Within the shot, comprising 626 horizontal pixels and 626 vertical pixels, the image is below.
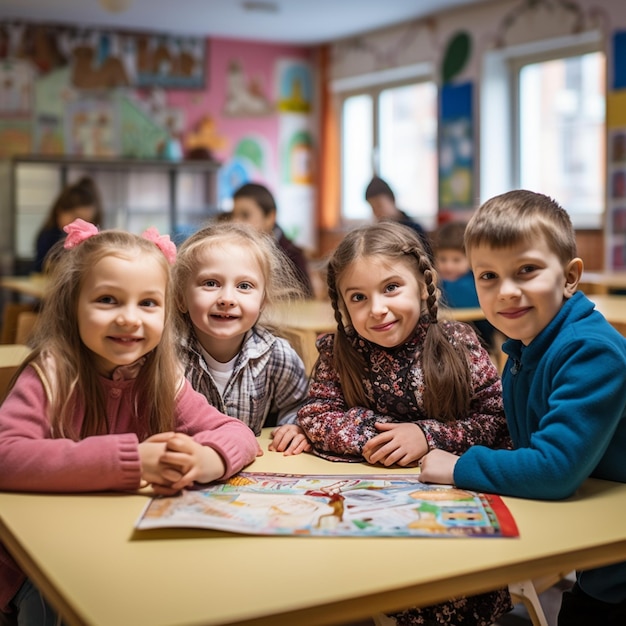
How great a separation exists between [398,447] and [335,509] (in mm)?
305

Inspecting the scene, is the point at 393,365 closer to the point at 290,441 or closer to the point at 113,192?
the point at 290,441

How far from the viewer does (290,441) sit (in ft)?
4.92

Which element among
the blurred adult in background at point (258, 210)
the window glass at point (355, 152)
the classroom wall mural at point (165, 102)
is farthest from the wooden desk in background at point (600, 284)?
the classroom wall mural at point (165, 102)

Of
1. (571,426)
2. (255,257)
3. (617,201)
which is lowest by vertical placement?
(571,426)

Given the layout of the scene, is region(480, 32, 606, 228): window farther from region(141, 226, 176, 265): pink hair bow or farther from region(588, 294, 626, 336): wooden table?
region(141, 226, 176, 265): pink hair bow

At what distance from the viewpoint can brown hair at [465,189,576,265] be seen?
3.99 feet

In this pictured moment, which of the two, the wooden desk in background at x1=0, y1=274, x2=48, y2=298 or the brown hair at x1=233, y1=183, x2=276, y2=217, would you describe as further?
the wooden desk in background at x1=0, y1=274, x2=48, y2=298

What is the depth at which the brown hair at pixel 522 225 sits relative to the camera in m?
1.21

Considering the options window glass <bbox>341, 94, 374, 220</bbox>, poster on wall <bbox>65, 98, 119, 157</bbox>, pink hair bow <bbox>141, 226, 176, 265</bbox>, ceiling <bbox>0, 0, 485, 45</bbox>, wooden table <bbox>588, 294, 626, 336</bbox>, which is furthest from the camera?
window glass <bbox>341, 94, 374, 220</bbox>

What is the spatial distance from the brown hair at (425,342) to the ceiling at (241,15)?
6093mm

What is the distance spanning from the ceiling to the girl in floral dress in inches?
242

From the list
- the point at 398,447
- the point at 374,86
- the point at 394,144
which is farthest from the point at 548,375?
the point at 374,86

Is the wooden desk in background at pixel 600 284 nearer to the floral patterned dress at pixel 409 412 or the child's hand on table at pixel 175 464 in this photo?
the floral patterned dress at pixel 409 412

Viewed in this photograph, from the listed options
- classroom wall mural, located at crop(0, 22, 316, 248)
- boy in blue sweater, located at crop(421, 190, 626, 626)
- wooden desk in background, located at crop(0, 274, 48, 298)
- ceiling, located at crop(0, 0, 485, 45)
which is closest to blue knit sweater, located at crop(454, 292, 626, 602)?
boy in blue sweater, located at crop(421, 190, 626, 626)
